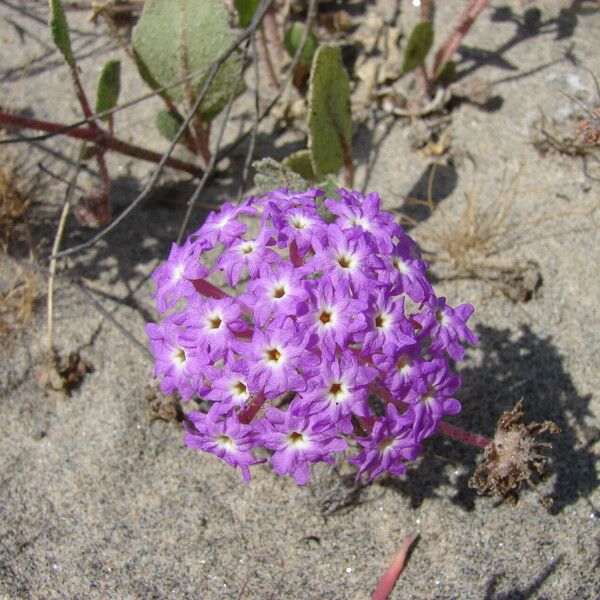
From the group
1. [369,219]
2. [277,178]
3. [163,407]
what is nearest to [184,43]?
[277,178]

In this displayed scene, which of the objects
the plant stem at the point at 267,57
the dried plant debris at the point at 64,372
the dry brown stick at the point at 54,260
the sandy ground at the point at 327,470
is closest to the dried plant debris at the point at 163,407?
the sandy ground at the point at 327,470

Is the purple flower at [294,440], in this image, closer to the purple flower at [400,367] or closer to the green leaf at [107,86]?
the purple flower at [400,367]

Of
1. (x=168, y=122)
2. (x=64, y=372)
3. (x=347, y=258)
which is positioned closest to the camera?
(x=347, y=258)

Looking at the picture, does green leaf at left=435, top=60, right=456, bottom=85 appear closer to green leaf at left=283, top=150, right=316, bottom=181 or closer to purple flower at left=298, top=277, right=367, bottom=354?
green leaf at left=283, top=150, right=316, bottom=181

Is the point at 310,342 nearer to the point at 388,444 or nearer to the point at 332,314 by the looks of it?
the point at 332,314

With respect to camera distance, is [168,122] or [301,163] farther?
[168,122]

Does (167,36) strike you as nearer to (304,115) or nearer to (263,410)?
(304,115)
